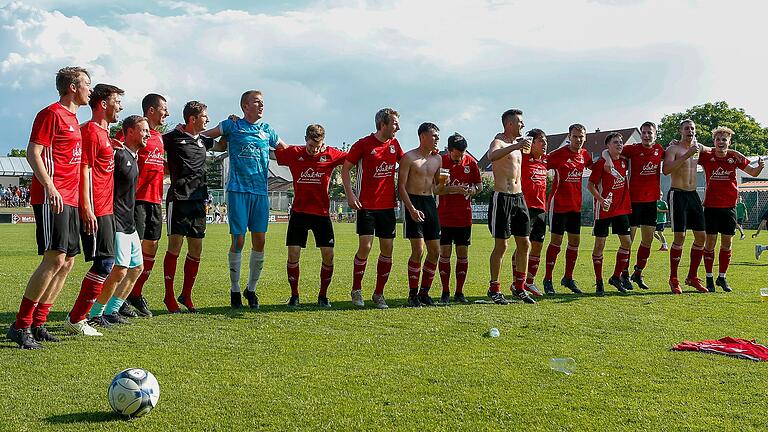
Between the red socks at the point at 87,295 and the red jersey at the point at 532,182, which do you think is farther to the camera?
the red jersey at the point at 532,182

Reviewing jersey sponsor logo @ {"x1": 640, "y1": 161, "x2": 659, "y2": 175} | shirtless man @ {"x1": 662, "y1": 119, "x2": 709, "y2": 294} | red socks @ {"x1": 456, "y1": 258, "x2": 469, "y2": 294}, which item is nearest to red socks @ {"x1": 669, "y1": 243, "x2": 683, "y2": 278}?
shirtless man @ {"x1": 662, "y1": 119, "x2": 709, "y2": 294}

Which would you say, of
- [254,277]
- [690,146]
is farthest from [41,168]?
[690,146]

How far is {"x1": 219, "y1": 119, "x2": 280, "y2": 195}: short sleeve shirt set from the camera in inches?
339

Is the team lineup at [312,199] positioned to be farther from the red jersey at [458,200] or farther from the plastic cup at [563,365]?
the plastic cup at [563,365]

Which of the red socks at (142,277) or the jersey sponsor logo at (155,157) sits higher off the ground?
the jersey sponsor logo at (155,157)

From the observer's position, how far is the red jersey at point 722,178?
1075cm

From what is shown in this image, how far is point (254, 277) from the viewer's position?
8891 millimetres

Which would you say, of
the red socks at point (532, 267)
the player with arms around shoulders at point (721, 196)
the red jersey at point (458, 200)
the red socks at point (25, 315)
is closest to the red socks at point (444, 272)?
the red jersey at point (458, 200)

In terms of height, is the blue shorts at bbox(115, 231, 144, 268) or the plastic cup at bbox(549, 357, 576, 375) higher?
the blue shorts at bbox(115, 231, 144, 268)

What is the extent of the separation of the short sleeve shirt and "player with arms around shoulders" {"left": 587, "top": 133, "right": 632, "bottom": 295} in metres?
4.80

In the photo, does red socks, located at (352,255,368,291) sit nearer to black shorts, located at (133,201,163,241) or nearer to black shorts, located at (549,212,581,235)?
black shorts, located at (133,201,163,241)

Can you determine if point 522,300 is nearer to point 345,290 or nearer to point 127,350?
point 345,290

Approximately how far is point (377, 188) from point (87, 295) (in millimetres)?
3572

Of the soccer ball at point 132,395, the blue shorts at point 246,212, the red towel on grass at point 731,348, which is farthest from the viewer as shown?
the blue shorts at point 246,212
